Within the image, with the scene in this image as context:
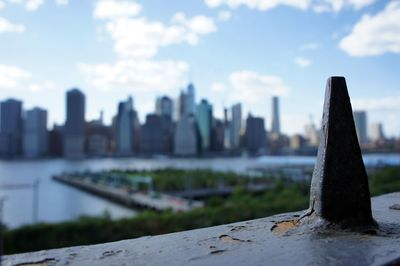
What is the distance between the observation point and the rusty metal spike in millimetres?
1588

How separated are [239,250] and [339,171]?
23.7 inches

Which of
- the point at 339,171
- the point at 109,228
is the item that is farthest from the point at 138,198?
the point at 339,171

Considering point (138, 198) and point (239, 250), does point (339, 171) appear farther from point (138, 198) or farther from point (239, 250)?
point (138, 198)

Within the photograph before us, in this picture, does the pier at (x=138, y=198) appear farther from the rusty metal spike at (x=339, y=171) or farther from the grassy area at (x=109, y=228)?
the rusty metal spike at (x=339, y=171)

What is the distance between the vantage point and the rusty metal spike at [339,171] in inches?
62.5

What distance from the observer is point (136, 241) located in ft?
4.79

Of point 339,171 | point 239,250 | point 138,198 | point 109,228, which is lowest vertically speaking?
point 138,198

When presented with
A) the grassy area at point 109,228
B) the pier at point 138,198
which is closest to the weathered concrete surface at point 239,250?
the grassy area at point 109,228

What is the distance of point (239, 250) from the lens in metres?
1.30

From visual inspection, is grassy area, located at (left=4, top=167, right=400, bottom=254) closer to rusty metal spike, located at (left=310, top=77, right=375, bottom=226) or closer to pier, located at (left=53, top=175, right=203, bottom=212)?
pier, located at (left=53, top=175, right=203, bottom=212)

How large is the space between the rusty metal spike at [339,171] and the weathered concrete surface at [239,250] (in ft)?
0.32

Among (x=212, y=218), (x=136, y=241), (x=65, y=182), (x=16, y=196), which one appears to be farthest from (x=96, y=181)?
(x=136, y=241)

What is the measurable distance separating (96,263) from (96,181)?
2666 inches

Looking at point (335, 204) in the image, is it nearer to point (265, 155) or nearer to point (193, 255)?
point (193, 255)
